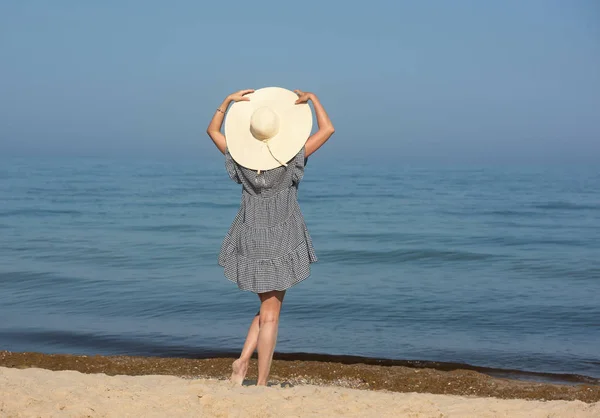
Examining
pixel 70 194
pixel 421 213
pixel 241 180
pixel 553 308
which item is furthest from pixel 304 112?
pixel 70 194

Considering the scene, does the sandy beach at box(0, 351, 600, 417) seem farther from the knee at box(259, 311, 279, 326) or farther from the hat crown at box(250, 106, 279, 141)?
the hat crown at box(250, 106, 279, 141)

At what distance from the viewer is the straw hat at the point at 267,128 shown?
465cm

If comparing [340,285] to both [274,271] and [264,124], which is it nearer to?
[274,271]

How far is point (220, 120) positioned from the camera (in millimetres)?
4883

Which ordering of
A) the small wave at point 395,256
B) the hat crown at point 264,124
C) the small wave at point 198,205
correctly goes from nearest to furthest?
the hat crown at point 264,124, the small wave at point 395,256, the small wave at point 198,205

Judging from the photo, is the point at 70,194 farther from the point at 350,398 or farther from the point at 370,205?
the point at 350,398

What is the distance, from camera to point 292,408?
4234mm

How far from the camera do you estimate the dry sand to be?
4.11 metres

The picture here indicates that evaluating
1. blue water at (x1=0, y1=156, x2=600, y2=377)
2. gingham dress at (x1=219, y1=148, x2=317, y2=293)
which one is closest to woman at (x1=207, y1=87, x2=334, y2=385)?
gingham dress at (x1=219, y1=148, x2=317, y2=293)

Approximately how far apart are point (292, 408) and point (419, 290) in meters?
6.24

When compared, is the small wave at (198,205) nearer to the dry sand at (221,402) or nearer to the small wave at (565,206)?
the small wave at (565,206)

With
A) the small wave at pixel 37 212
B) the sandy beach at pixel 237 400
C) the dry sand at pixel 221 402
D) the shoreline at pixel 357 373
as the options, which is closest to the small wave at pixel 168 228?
the small wave at pixel 37 212

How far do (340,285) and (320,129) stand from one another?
19.3 ft

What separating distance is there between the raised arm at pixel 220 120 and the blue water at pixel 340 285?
9.66 ft
